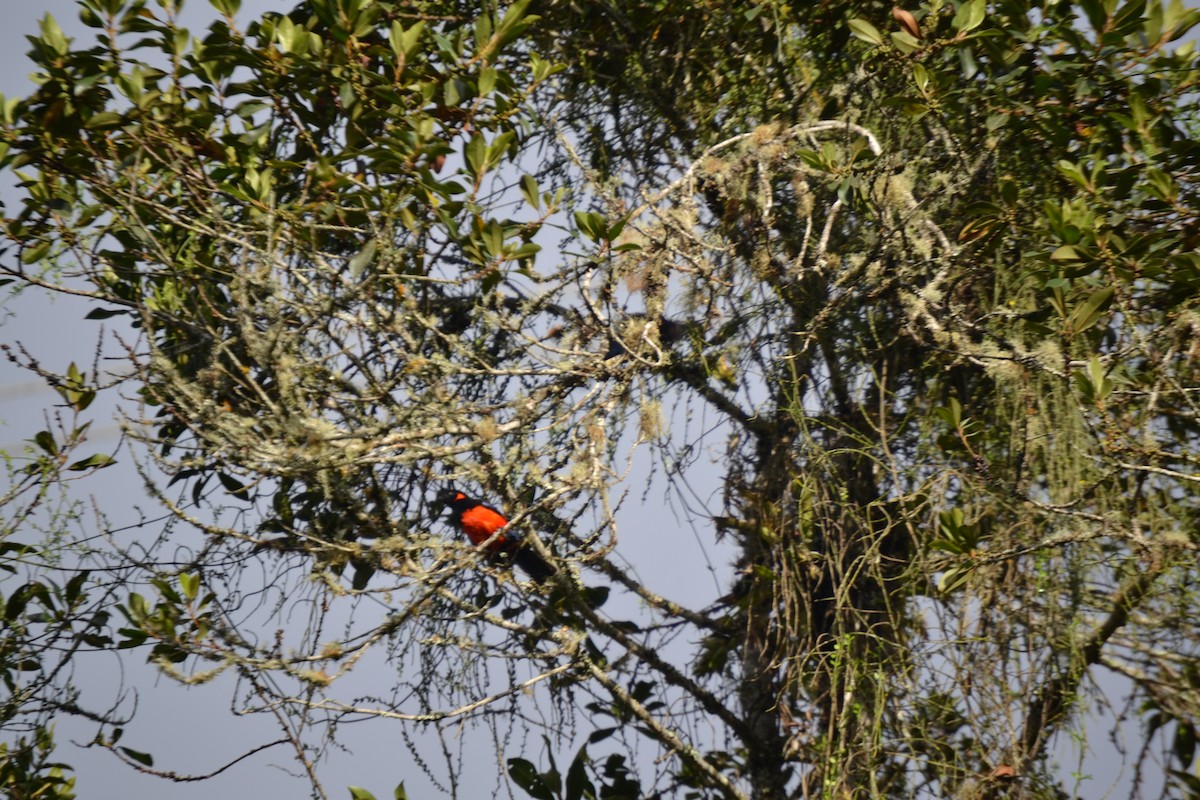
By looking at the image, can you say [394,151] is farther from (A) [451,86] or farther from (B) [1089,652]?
(B) [1089,652]

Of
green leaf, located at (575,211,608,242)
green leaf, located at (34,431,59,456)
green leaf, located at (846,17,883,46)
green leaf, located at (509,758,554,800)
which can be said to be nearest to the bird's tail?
green leaf, located at (509,758,554,800)

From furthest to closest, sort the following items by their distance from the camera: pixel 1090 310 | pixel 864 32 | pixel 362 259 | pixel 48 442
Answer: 1. pixel 48 442
2. pixel 864 32
3. pixel 362 259
4. pixel 1090 310

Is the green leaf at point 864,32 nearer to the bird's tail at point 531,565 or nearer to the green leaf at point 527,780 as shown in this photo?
the bird's tail at point 531,565

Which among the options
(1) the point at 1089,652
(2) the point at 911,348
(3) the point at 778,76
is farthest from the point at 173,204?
(1) the point at 1089,652

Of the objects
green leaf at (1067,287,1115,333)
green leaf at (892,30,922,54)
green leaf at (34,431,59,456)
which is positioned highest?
green leaf at (892,30,922,54)

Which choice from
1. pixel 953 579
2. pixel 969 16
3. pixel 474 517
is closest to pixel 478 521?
pixel 474 517

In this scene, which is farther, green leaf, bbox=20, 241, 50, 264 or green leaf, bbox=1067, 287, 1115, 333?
green leaf, bbox=20, 241, 50, 264

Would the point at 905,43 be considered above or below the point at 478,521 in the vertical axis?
above

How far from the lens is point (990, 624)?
2578 mm

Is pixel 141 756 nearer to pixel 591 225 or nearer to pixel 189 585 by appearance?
pixel 189 585

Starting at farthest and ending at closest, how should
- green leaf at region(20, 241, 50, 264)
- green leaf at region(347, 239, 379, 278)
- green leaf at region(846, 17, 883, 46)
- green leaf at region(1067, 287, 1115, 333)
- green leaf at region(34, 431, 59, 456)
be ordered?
green leaf at region(34, 431, 59, 456)
green leaf at region(20, 241, 50, 264)
green leaf at region(846, 17, 883, 46)
green leaf at region(347, 239, 379, 278)
green leaf at region(1067, 287, 1115, 333)

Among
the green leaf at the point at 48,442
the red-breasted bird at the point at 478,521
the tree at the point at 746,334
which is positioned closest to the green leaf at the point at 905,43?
the tree at the point at 746,334

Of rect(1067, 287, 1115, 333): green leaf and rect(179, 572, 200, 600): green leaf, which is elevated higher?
rect(1067, 287, 1115, 333): green leaf

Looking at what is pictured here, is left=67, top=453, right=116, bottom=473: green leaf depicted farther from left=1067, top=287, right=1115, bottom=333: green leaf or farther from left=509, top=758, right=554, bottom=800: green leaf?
left=1067, top=287, right=1115, bottom=333: green leaf
